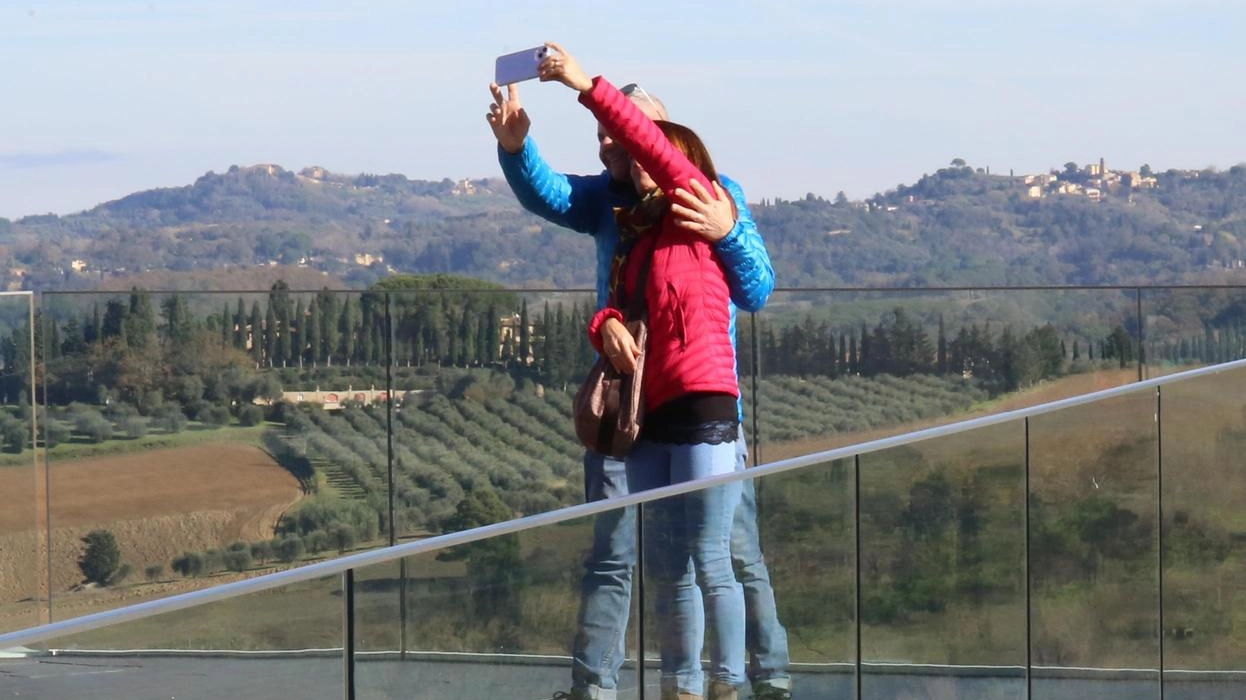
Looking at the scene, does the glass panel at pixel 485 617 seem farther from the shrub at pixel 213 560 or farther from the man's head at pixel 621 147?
the shrub at pixel 213 560

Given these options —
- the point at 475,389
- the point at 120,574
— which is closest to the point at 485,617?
the point at 120,574

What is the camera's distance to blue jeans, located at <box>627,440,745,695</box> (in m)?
3.86

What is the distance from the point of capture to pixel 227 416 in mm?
11805

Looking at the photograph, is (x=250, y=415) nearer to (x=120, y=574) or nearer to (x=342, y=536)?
(x=342, y=536)

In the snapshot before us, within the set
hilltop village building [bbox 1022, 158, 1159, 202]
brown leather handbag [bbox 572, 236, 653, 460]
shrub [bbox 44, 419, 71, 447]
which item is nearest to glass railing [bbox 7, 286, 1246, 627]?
shrub [bbox 44, 419, 71, 447]

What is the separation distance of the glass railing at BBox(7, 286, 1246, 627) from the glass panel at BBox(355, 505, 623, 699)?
239 inches

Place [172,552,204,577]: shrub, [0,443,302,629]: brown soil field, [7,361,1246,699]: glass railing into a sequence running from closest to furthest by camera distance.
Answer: [7,361,1246,699]: glass railing, [0,443,302,629]: brown soil field, [172,552,204,577]: shrub

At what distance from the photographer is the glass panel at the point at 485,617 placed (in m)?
3.09

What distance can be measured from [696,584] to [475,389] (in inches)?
309

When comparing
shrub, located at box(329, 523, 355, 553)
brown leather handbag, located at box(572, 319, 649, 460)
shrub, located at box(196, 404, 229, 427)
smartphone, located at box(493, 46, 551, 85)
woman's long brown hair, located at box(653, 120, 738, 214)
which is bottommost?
shrub, located at box(329, 523, 355, 553)

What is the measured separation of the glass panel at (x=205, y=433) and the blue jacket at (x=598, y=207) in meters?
5.59

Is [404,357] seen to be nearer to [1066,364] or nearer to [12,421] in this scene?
[12,421]

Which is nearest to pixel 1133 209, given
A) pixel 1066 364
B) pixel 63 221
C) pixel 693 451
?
pixel 63 221

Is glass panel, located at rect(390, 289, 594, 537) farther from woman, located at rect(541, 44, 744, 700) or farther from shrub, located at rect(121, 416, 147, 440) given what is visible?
woman, located at rect(541, 44, 744, 700)
